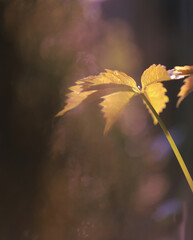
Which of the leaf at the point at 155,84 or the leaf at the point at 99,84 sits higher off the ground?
the leaf at the point at 99,84

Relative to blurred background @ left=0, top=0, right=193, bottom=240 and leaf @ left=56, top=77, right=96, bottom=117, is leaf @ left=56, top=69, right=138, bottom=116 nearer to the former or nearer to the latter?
leaf @ left=56, top=77, right=96, bottom=117

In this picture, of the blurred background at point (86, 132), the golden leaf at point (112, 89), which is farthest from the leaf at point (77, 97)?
the blurred background at point (86, 132)

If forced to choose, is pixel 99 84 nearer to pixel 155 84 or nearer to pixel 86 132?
pixel 155 84

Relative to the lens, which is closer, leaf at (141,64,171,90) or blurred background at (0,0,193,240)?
leaf at (141,64,171,90)

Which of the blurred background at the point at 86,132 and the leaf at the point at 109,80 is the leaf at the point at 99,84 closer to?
the leaf at the point at 109,80

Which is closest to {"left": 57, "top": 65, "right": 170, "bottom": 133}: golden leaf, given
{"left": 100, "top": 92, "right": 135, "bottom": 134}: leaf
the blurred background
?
{"left": 100, "top": 92, "right": 135, "bottom": 134}: leaf

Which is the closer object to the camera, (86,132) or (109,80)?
(109,80)

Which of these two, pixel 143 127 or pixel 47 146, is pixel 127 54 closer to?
pixel 143 127

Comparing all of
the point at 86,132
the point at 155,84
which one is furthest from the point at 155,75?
the point at 86,132
